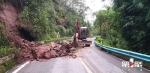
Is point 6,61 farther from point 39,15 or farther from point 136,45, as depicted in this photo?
point 39,15

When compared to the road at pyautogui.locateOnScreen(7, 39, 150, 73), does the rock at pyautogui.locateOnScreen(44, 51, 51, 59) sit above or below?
above

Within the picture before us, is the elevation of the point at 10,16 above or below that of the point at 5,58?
above

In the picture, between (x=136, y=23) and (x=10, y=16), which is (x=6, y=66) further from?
(x=10, y=16)

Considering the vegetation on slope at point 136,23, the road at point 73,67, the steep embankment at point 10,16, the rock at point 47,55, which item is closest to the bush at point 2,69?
the road at point 73,67

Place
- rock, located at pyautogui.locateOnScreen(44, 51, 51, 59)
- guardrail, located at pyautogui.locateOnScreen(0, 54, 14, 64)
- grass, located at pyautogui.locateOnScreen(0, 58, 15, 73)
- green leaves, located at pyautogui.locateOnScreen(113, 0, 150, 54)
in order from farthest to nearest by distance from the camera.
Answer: green leaves, located at pyautogui.locateOnScreen(113, 0, 150, 54) → rock, located at pyautogui.locateOnScreen(44, 51, 51, 59) → guardrail, located at pyautogui.locateOnScreen(0, 54, 14, 64) → grass, located at pyautogui.locateOnScreen(0, 58, 15, 73)

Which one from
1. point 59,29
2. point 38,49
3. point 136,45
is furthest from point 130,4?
point 59,29

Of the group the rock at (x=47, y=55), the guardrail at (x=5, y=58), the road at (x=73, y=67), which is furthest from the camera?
the rock at (x=47, y=55)

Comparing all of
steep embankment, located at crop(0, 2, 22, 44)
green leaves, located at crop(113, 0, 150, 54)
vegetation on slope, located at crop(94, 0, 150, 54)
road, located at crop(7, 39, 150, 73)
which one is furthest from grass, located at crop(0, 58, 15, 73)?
vegetation on slope, located at crop(94, 0, 150, 54)

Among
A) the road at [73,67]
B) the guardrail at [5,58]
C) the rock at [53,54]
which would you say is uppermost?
the guardrail at [5,58]

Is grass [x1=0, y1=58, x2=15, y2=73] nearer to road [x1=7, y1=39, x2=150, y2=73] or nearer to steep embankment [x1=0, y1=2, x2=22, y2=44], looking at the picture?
road [x1=7, y1=39, x2=150, y2=73]

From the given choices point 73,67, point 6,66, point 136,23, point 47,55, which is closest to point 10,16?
point 47,55

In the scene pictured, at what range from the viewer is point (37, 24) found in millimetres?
20531

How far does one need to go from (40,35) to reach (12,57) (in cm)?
1205

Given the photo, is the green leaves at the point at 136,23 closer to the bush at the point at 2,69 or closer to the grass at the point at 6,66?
the grass at the point at 6,66
